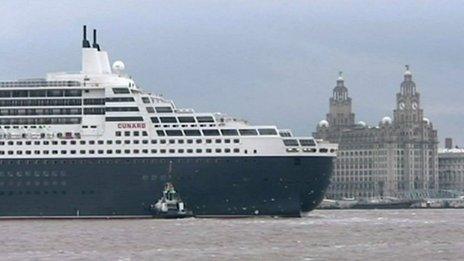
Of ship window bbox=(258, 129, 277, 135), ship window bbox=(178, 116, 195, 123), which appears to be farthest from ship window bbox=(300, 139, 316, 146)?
ship window bbox=(178, 116, 195, 123)

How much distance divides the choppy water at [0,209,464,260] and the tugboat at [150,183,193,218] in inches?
61.7

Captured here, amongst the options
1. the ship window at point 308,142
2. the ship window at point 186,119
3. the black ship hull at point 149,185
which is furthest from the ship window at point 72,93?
the ship window at point 308,142

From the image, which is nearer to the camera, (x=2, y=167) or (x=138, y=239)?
(x=138, y=239)

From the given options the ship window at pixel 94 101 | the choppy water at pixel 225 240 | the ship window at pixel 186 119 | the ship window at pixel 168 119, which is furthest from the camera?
the ship window at pixel 94 101

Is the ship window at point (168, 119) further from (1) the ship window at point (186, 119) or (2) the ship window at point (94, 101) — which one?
(2) the ship window at point (94, 101)

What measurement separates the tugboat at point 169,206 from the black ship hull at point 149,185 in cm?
42

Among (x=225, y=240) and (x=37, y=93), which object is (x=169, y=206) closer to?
(x=37, y=93)

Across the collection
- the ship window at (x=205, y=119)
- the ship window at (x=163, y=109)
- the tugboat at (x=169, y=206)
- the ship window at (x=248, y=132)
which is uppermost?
the ship window at (x=163, y=109)

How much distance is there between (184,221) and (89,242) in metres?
20.3

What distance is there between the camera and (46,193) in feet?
299

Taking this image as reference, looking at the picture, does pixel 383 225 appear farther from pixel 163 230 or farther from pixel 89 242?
pixel 89 242

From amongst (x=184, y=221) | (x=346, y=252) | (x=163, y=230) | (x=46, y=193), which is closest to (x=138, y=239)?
(x=163, y=230)

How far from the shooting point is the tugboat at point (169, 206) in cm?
8950

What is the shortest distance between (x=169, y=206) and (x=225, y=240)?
878 inches
